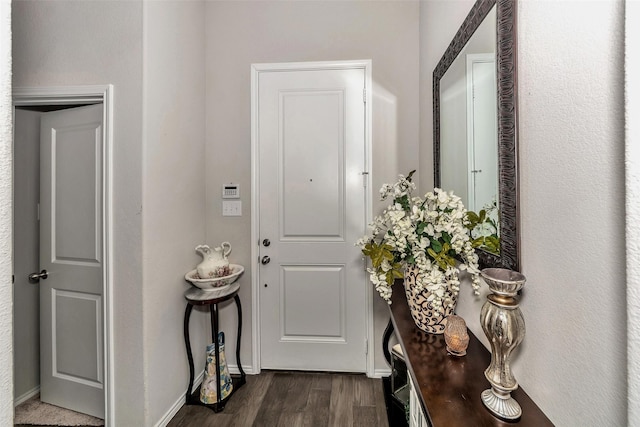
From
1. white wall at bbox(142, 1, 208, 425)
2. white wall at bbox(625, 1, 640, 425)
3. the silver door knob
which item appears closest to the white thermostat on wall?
white wall at bbox(142, 1, 208, 425)

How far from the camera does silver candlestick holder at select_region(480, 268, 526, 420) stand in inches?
29.1

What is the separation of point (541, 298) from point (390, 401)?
1486mm

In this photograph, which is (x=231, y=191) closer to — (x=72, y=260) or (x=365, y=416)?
(x=72, y=260)

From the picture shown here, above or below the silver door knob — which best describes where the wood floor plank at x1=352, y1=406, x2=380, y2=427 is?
below

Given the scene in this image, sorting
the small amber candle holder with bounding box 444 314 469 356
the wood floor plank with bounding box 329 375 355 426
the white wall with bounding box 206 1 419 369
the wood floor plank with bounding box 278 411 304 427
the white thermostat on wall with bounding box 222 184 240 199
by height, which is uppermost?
the white wall with bounding box 206 1 419 369

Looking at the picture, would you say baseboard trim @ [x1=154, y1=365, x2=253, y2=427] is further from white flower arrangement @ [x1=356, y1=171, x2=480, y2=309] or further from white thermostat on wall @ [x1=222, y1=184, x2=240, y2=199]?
white flower arrangement @ [x1=356, y1=171, x2=480, y2=309]

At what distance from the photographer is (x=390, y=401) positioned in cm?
189

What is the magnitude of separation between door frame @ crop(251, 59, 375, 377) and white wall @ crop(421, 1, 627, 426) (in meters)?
1.35

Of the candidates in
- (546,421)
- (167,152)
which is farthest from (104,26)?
(546,421)

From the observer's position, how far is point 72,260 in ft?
6.08

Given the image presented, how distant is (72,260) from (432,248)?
2180 millimetres

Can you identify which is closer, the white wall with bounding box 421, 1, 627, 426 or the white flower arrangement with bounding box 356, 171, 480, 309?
the white wall with bounding box 421, 1, 627, 426

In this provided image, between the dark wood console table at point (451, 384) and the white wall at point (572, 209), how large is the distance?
0.30 ft

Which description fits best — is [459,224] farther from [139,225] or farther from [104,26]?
[104,26]
